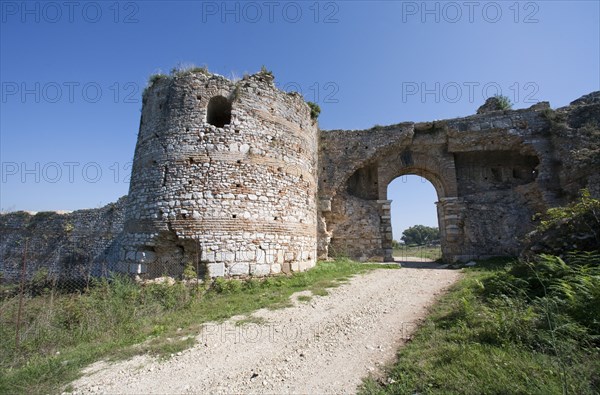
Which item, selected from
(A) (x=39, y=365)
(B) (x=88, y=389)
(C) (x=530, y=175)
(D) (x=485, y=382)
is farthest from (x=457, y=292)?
(C) (x=530, y=175)

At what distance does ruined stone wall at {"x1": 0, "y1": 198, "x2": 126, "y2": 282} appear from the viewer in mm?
17062

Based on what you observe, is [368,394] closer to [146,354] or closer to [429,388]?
[429,388]

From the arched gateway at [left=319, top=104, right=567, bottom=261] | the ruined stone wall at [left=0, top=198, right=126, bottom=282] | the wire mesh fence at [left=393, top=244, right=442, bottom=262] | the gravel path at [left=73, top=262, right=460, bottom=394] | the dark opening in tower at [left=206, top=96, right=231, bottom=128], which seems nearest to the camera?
the gravel path at [left=73, top=262, right=460, bottom=394]

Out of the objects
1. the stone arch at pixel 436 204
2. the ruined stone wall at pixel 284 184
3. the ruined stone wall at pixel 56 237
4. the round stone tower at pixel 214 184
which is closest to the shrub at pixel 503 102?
the ruined stone wall at pixel 284 184

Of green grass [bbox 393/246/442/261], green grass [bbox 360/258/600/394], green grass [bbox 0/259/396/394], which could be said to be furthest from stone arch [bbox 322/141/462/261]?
green grass [bbox 360/258/600/394]

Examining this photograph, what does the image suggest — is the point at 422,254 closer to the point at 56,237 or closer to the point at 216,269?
the point at 216,269

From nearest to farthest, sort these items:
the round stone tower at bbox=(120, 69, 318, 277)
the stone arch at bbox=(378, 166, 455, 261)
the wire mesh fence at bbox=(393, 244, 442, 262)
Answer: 1. the round stone tower at bbox=(120, 69, 318, 277)
2. the stone arch at bbox=(378, 166, 455, 261)
3. the wire mesh fence at bbox=(393, 244, 442, 262)

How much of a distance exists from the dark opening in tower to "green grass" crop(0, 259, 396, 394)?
607 centimetres

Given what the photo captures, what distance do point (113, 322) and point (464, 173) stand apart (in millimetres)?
16177

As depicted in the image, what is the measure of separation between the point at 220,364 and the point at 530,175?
17.5 m

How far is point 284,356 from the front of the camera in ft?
13.5

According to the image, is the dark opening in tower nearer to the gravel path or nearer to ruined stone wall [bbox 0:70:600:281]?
ruined stone wall [bbox 0:70:600:281]

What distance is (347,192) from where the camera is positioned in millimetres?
14828

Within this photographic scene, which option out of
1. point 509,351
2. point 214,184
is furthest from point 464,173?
point 509,351
